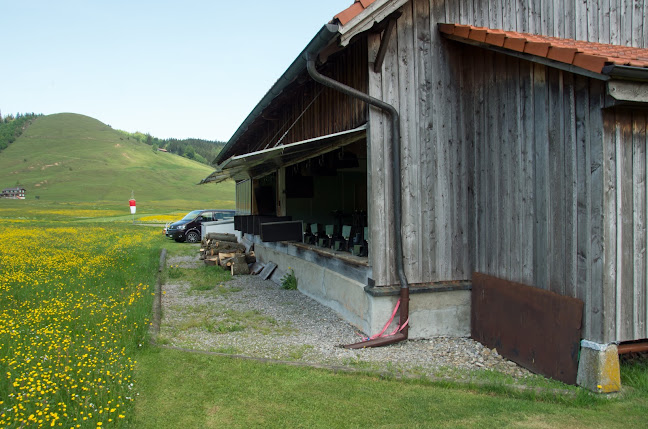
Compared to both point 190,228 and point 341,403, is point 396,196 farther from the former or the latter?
point 190,228

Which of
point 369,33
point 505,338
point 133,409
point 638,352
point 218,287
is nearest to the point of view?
point 133,409

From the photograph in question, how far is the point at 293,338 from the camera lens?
6410mm

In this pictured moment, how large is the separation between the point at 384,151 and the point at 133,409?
3.96 m

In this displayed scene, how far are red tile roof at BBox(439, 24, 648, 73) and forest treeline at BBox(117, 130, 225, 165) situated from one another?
140401 millimetres

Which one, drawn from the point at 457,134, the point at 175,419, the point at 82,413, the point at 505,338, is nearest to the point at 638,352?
the point at 505,338

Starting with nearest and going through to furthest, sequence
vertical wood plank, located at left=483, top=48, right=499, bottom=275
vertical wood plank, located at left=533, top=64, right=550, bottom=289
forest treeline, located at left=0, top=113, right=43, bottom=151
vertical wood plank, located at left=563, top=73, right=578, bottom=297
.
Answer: vertical wood plank, located at left=563, top=73, right=578, bottom=297, vertical wood plank, located at left=533, top=64, right=550, bottom=289, vertical wood plank, located at left=483, top=48, right=499, bottom=275, forest treeline, located at left=0, top=113, right=43, bottom=151

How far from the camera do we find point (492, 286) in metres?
5.82

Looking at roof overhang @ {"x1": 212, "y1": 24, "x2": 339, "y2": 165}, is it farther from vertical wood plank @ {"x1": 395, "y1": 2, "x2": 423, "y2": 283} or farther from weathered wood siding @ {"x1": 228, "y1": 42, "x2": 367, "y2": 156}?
vertical wood plank @ {"x1": 395, "y1": 2, "x2": 423, "y2": 283}

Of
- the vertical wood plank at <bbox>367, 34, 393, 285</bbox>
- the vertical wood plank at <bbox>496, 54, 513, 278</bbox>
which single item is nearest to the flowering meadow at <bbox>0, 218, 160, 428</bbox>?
the vertical wood plank at <bbox>367, 34, 393, 285</bbox>

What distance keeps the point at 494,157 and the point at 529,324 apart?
1987 mm

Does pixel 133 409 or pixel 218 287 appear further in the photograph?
pixel 218 287

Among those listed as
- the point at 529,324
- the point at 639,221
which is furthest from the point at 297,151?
the point at 639,221

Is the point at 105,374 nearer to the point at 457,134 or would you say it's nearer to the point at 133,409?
the point at 133,409

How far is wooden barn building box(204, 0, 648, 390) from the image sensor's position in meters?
4.28
